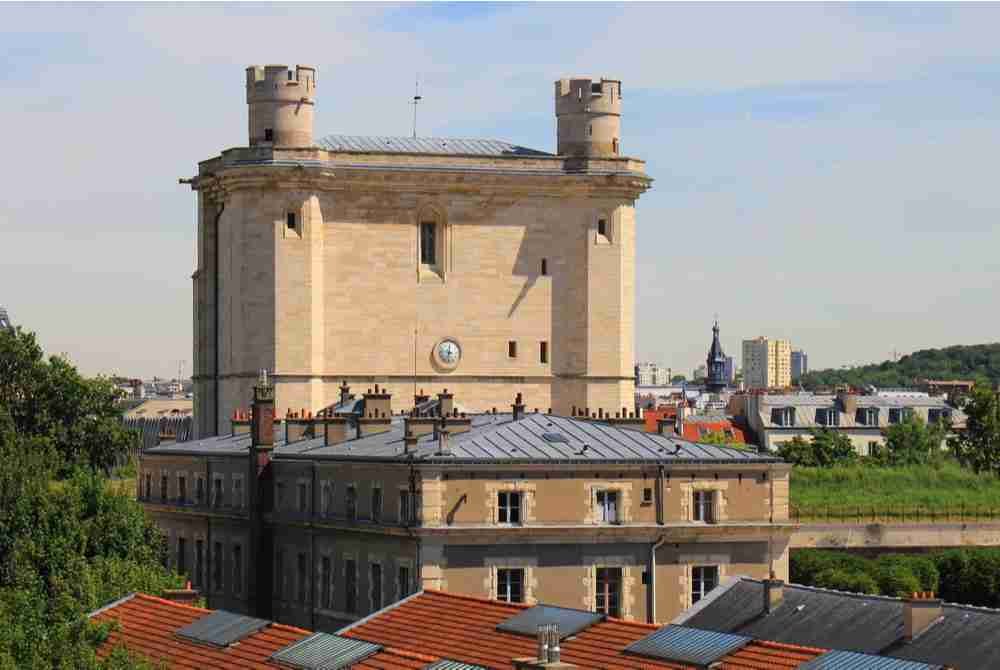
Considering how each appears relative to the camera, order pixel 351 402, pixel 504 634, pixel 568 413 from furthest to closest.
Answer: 1. pixel 568 413
2. pixel 351 402
3. pixel 504 634

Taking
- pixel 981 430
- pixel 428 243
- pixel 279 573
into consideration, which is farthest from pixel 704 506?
pixel 981 430

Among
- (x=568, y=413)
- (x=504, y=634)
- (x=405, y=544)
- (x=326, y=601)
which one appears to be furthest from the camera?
(x=568, y=413)

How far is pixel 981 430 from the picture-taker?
155500 mm

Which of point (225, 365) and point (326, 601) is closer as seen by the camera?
point (326, 601)

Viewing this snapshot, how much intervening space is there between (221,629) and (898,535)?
57.9 meters

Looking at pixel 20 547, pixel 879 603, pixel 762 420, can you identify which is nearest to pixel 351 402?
pixel 20 547

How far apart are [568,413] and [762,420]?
84.3 metres

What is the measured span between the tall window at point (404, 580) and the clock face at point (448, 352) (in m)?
33.7

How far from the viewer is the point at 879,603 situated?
60.2m

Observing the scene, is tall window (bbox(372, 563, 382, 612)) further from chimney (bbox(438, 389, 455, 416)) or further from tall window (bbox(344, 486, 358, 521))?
chimney (bbox(438, 389, 455, 416))

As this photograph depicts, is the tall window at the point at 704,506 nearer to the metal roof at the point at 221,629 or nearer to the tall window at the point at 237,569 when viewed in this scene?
the tall window at the point at 237,569

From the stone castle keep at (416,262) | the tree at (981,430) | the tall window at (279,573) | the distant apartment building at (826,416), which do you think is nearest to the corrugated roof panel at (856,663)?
the tall window at (279,573)

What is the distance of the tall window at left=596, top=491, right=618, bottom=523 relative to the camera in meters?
74.8

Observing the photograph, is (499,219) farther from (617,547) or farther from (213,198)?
(617,547)
